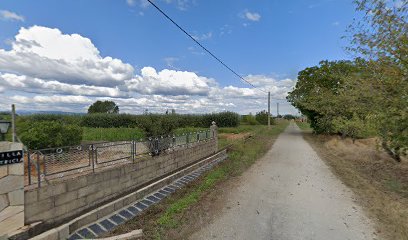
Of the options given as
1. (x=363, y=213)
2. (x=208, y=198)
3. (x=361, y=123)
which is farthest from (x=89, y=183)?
(x=361, y=123)

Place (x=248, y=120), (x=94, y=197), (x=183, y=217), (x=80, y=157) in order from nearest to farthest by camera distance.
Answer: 1. (x=183, y=217)
2. (x=94, y=197)
3. (x=80, y=157)
4. (x=248, y=120)

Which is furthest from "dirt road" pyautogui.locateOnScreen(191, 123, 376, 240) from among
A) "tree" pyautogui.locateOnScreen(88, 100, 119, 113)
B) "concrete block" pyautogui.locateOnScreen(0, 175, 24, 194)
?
"tree" pyautogui.locateOnScreen(88, 100, 119, 113)

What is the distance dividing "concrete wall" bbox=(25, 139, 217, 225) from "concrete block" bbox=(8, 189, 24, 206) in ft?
0.38

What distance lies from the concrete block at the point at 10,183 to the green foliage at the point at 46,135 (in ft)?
24.0

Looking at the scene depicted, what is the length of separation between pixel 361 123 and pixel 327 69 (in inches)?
581

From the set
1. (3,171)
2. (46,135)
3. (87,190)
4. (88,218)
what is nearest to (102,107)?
(46,135)

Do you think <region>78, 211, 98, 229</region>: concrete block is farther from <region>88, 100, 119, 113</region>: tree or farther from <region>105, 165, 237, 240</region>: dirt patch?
<region>88, 100, 119, 113</region>: tree

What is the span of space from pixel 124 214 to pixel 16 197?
6.97 feet

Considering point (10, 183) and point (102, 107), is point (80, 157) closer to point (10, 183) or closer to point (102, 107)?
point (10, 183)

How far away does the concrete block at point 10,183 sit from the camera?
3600 mm

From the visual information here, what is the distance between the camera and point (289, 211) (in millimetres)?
5363

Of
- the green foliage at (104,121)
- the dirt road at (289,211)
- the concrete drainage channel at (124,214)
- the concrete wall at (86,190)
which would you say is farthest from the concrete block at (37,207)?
the green foliage at (104,121)

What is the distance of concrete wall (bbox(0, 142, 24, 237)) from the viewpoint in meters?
3.59

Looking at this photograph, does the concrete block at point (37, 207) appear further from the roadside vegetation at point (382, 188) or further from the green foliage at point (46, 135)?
the green foliage at point (46, 135)
